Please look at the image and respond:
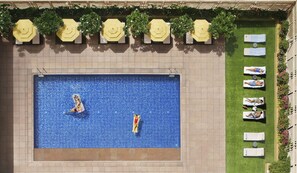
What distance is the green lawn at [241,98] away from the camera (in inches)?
958

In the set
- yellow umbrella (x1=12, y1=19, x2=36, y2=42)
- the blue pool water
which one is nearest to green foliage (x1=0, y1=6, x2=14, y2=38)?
yellow umbrella (x1=12, y1=19, x2=36, y2=42)

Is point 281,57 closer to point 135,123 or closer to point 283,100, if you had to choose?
point 283,100

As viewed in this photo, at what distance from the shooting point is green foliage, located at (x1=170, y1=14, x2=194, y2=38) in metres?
23.0

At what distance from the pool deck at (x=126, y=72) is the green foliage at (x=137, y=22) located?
1.25 metres

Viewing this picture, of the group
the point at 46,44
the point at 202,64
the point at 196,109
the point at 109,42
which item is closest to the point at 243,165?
the point at 196,109

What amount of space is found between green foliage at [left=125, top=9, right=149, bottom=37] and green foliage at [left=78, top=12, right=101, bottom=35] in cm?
150

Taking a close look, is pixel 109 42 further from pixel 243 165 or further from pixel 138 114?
pixel 243 165

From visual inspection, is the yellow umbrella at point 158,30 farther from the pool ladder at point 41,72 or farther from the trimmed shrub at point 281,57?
the trimmed shrub at point 281,57

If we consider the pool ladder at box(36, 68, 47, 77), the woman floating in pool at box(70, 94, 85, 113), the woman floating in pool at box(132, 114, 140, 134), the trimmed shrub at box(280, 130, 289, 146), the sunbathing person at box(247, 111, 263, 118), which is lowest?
the trimmed shrub at box(280, 130, 289, 146)

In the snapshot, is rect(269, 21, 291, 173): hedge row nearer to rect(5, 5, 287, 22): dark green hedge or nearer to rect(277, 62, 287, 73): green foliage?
rect(277, 62, 287, 73): green foliage

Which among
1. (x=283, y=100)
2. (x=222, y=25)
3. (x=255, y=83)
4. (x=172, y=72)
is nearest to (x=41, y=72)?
(x=172, y=72)

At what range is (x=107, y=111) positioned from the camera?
79.6 feet

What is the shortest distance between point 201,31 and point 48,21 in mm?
7874

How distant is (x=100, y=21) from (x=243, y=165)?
10.9m
